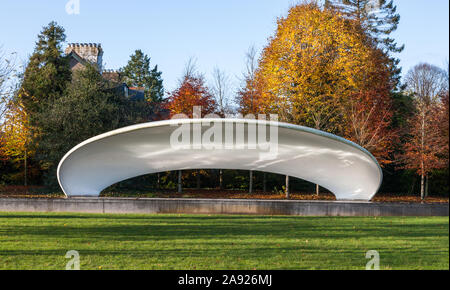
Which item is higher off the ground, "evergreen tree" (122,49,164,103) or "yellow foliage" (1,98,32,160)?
"evergreen tree" (122,49,164,103)

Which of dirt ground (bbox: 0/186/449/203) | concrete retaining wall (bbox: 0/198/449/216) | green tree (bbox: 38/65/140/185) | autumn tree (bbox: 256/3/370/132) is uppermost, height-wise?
autumn tree (bbox: 256/3/370/132)

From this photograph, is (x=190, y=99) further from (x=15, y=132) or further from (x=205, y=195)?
(x=15, y=132)

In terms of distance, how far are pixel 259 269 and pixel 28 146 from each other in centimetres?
1992

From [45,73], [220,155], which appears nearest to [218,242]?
[220,155]

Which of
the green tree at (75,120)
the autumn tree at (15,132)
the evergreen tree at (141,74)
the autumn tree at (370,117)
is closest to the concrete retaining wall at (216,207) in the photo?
the autumn tree at (370,117)

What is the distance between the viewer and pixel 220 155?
1370 centimetres

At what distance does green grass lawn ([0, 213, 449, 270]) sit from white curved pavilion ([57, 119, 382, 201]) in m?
2.58

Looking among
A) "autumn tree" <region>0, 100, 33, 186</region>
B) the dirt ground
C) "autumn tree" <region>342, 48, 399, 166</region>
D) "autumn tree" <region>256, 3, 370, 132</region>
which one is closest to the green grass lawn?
"autumn tree" <region>342, 48, 399, 166</region>

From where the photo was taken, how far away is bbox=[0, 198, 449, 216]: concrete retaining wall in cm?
1203

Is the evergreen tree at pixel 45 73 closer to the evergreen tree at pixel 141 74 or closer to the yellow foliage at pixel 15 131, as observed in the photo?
the yellow foliage at pixel 15 131

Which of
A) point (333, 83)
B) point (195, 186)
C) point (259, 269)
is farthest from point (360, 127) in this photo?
point (259, 269)

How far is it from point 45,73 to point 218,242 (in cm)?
2104

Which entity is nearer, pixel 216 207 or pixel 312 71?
pixel 216 207

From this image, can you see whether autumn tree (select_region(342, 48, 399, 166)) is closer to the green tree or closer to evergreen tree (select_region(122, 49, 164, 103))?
Answer: the green tree
